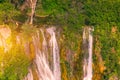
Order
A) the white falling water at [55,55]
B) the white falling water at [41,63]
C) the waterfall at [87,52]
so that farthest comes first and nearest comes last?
the waterfall at [87,52], the white falling water at [55,55], the white falling water at [41,63]

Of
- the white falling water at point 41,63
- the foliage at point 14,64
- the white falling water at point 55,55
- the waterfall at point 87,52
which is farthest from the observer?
the waterfall at point 87,52

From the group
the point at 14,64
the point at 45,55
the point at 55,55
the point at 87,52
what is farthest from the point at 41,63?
the point at 87,52

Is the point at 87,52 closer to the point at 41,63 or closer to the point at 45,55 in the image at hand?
the point at 45,55

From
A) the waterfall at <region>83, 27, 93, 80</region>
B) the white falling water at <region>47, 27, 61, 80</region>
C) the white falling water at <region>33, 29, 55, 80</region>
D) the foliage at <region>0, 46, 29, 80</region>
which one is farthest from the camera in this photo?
the waterfall at <region>83, 27, 93, 80</region>

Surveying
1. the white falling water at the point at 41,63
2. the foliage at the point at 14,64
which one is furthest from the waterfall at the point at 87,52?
the foliage at the point at 14,64

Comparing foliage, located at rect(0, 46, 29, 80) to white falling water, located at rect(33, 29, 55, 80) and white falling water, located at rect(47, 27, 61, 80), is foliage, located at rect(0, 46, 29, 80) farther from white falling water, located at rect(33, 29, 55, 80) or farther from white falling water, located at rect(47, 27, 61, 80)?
white falling water, located at rect(47, 27, 61, 80)

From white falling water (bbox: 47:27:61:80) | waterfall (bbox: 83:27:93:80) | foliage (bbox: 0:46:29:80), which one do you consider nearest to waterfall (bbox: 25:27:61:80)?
white falling water (bbox: 47:27:61:80)

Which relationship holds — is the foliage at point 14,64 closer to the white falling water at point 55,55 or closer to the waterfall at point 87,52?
the white falling water at point 55,55

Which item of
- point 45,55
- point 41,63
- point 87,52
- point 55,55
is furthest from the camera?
point 87,52

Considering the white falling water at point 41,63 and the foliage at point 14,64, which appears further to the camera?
the white falling water at point 41,63

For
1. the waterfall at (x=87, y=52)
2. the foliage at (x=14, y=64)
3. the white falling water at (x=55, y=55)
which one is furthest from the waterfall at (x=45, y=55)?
the waterfall at (x=87, y=52)
